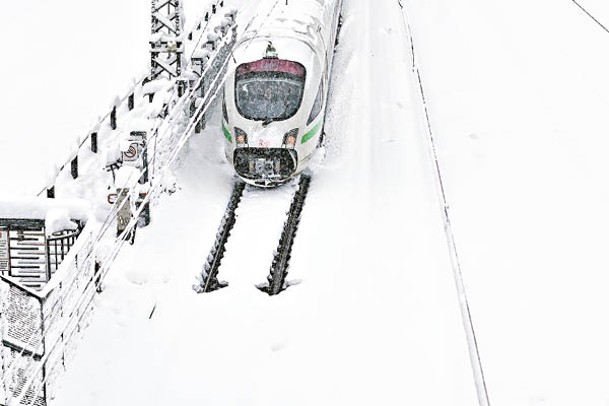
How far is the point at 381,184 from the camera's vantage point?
55.1 feet

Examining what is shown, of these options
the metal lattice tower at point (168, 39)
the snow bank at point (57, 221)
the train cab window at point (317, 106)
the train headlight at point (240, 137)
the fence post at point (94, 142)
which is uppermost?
the metal lattice tower at point (168, 39)

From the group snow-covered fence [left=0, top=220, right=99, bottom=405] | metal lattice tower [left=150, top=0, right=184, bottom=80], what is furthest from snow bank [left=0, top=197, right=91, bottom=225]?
metal lattice tower [left=150, top=0, right=184, bottom=80]

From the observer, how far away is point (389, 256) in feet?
47.6

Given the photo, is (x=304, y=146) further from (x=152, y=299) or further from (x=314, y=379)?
(x=314, y=379)

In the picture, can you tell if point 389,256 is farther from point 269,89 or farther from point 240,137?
point 269,89

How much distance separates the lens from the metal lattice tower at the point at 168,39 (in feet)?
54.5

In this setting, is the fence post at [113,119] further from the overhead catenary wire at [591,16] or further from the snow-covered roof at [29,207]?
the overhead catenary wire at [591,16]

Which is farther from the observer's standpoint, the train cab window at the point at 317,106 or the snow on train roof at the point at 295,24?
the snow on train roof at the point at 295,24

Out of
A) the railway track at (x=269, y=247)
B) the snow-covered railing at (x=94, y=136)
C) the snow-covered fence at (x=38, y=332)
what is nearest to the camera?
the snow-covered fence at (x=38, y=332)

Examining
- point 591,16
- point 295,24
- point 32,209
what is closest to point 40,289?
point 32,209

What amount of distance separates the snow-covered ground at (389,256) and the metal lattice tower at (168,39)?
5.11 feet

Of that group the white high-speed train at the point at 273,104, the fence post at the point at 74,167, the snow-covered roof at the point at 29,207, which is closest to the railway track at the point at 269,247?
the white high-speed train at the point at 273,104

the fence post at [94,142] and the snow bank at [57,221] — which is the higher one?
the snow bank at [57,221]

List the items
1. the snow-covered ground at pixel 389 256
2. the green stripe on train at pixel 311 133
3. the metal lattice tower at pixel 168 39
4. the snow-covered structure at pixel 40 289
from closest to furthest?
the snow-covered structure at pixel 40 289
the snow-covered ground at pixel 389 256
the green stripe on train at pixel 311 133
the metal lattice tower at pixel 168 39
